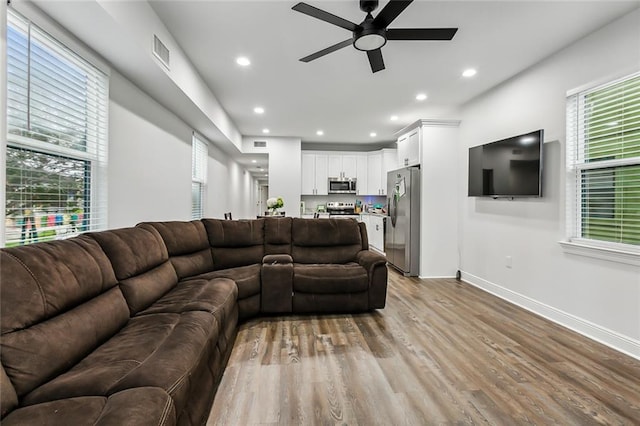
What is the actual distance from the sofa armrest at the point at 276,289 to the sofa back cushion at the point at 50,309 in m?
1.50

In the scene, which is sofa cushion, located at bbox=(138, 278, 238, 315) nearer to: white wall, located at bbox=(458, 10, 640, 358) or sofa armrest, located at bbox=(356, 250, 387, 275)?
sofa armrest, located at bbox=(356, 250, 387, 275)

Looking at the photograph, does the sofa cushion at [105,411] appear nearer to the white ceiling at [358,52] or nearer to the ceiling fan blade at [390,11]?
the ceiling fan blade at [390,11]

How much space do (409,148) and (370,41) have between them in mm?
3184

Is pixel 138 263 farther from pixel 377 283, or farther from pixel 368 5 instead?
pixel 368 5

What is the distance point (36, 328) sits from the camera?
121 centimetres

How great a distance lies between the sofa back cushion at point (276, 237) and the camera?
11.9 ft

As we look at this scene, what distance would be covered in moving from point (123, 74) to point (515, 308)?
483cm

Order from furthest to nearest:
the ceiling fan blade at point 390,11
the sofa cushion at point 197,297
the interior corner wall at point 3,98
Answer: the sofa cushion at point 197,297 < the ceiling fan blade at point 390,11 < the interior corner wall at point 3,98

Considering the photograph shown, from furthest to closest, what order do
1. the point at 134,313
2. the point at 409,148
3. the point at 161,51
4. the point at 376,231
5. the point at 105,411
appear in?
the point at 376,231, the point at 409,148, the point at 161,51, the point at 134,313, the point at 105,411

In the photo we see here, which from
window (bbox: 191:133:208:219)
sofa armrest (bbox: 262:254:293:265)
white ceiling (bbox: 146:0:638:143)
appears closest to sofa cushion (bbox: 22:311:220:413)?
sofa armrest (bbox: 262:254:293:265)

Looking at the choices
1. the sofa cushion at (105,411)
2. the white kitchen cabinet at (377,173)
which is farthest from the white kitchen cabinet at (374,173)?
the sofa cushion at (105,411)

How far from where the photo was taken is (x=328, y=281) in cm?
310

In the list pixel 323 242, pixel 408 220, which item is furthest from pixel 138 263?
pixel 408 220

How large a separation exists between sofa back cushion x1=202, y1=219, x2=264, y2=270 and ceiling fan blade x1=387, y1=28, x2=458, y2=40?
2505 mm
